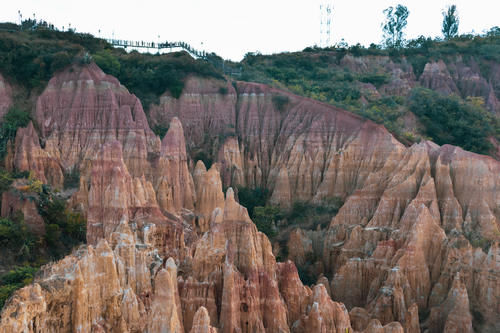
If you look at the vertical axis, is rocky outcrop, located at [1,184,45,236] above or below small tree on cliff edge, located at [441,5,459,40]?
below

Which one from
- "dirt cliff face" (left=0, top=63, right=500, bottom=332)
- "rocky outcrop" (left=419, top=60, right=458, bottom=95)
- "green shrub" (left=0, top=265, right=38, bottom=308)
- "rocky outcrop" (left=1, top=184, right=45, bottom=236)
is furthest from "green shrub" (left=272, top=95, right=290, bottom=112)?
"green shrub" (left=0, top=265, right=38, bottom=308)

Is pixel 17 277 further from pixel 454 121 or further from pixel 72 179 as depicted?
pixel 454 121

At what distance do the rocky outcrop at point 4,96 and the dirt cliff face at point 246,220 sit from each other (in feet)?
7.02

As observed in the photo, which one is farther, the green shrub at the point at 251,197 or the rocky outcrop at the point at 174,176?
the green shrub at the point at 251,197

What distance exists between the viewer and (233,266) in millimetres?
24344

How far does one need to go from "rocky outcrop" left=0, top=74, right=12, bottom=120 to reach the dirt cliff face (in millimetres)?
2141

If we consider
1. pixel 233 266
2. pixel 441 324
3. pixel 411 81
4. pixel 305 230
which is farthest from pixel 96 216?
pixel 411 81

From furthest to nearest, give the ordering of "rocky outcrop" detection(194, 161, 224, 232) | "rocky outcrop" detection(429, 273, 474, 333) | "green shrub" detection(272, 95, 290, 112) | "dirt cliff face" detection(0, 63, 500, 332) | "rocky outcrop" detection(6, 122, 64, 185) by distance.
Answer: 1. "green shrub" detection(272, 95, 290, 112)
2. "rocky outcrop" detection(194, 161, 224, 232)
3. "rocky outcrop" detection(6, 122, 64, 185)
4. "rocky outcrop" detection(429, 273, 474, 333)
5. "dirt cliff face" detection(0, 63, 500, 332)

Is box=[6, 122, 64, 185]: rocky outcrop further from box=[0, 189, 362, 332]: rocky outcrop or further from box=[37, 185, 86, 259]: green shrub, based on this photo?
box=[0, 189, 362, 332]: rocky outcrop

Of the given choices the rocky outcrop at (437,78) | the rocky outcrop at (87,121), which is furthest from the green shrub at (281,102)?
the rocky outcrop at (437,78)

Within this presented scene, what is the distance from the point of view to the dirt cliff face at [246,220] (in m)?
21.5

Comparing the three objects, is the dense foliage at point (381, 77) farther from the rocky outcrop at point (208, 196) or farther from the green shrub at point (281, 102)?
the rocky outcrop at point (208, 196)

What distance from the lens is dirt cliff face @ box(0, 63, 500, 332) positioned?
2148cm

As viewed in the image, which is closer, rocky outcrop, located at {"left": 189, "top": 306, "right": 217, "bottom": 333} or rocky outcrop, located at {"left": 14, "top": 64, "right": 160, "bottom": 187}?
rocky outcrop, located at {"left": 189, "top": 306, "right": 217, "bottom": 333}
